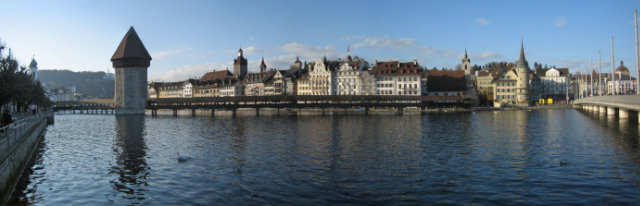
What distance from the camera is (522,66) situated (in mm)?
123250

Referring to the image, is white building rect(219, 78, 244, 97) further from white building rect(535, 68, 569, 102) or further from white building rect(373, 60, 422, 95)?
white building rect(535, 68, 569, 102)

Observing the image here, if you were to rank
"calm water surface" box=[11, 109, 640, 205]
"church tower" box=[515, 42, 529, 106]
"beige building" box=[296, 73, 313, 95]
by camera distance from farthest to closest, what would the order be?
"beige building" box=[296, 73, 313, 95], "church tower" box=[515, 42, 529, 106], "calm water surface" box=[11, 109, 640, 205]

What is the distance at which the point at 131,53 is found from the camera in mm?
101750

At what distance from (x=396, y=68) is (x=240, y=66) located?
70586 mm

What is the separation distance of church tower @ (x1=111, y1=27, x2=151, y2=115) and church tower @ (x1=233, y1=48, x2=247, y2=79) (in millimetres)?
59820

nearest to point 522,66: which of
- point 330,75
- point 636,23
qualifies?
point 330,75

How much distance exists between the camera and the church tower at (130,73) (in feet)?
335

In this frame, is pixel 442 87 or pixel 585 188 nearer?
pixel 585 188

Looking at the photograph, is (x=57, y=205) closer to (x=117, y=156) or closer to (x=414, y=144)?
(x=117, y=156)

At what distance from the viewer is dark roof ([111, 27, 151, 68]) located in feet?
334

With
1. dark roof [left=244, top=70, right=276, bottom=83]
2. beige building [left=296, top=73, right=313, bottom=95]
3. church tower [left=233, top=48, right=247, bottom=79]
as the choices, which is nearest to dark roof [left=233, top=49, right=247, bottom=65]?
church tower [left=233, top=48, right=247, bottom=79]

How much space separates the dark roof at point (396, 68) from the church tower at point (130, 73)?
58.2 metres

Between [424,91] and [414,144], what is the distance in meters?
93.5

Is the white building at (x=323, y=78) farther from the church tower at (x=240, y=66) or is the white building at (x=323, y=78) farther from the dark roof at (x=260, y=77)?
the church tower at (x=240, y=66)
